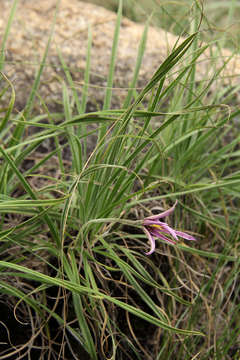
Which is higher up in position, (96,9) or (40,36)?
(96,9)

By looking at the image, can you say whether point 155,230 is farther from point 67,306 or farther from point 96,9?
point 96,9

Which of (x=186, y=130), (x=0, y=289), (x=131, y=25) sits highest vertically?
(x=131, y=25)

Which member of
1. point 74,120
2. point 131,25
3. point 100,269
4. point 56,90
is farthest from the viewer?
point 131,25

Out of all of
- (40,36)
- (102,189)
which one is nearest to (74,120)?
(102,189)

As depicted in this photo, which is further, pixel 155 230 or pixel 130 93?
pixel 130 93

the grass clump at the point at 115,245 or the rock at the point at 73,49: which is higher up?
the rock at the point at 73,49

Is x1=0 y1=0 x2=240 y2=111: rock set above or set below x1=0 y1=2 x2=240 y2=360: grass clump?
above
